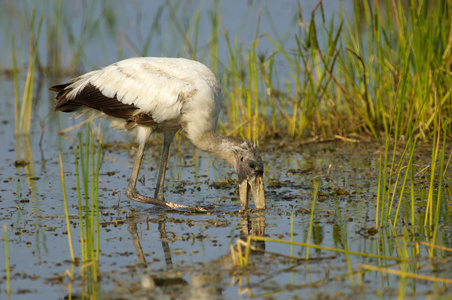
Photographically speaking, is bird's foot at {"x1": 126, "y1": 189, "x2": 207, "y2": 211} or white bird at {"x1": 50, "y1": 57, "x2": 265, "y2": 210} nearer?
bird's foot at {"x1": 126, "y1": 189, "x2": 207, "y2": 211}

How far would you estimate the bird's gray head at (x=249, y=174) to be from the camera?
6137mm

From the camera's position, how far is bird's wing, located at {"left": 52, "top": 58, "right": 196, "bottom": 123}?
6.25 metres

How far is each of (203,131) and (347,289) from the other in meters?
2.78

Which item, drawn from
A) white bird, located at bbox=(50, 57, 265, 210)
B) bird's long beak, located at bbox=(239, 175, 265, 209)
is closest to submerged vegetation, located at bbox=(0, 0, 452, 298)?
bird's long beak, located at bbox=(239, 175, 265, 209)

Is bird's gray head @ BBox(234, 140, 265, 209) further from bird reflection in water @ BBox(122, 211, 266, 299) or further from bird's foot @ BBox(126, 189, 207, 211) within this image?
bird reflection in water @ BBox(122, 211, 266, 299)

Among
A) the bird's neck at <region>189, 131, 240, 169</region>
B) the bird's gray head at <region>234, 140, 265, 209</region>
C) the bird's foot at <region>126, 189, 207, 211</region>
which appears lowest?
the bird's foot at <region>126, 189, 207, 211</region>

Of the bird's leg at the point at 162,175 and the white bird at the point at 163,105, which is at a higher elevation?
A: the white bird at the point at 163,105

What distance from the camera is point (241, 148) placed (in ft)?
21.1

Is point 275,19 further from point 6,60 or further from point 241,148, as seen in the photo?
point 241,148

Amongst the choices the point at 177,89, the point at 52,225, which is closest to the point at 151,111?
the point at 177,89

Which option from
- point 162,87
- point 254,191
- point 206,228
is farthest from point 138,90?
point 206,228

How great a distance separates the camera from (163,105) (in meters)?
6.25

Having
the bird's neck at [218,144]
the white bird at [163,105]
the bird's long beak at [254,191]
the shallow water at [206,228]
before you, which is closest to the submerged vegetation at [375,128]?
the shallow water at [206,228]

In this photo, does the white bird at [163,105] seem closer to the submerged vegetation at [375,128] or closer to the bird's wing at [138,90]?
the bird's wing at [138,90]
